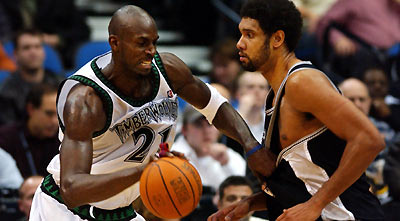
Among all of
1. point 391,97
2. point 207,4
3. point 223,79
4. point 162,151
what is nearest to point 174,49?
point 207,4

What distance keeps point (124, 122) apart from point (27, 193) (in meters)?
2.33

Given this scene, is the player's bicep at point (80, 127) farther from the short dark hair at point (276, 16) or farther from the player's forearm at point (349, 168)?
the player's forearm at point (349, 168)

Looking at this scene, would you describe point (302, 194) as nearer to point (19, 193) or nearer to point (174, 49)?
point (19, 193)

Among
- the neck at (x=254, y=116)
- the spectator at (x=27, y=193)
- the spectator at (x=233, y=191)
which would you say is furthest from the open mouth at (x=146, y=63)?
the neck at (x=254, y=116)

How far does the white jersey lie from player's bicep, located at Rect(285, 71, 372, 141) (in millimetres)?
950

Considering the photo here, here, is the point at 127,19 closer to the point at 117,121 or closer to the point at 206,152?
the point at 117,121

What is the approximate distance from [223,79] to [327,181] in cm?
548

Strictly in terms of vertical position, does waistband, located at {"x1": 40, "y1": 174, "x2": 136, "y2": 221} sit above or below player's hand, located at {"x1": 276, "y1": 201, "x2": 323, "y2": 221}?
below

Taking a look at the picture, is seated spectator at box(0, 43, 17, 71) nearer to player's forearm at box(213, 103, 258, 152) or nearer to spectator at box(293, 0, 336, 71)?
spectator at box(293, 0, 336, 71)

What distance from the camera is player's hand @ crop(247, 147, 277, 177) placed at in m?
4.22

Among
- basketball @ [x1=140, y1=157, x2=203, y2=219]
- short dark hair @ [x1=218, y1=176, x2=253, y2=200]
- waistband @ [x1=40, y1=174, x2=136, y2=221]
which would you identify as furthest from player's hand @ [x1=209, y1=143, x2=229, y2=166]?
basketball @ [x1=140, y1=157, x2=203, y2=219]

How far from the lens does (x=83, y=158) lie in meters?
3.89

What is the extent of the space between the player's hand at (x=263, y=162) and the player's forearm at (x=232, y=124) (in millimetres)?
309

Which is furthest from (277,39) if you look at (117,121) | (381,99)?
(381,99)
